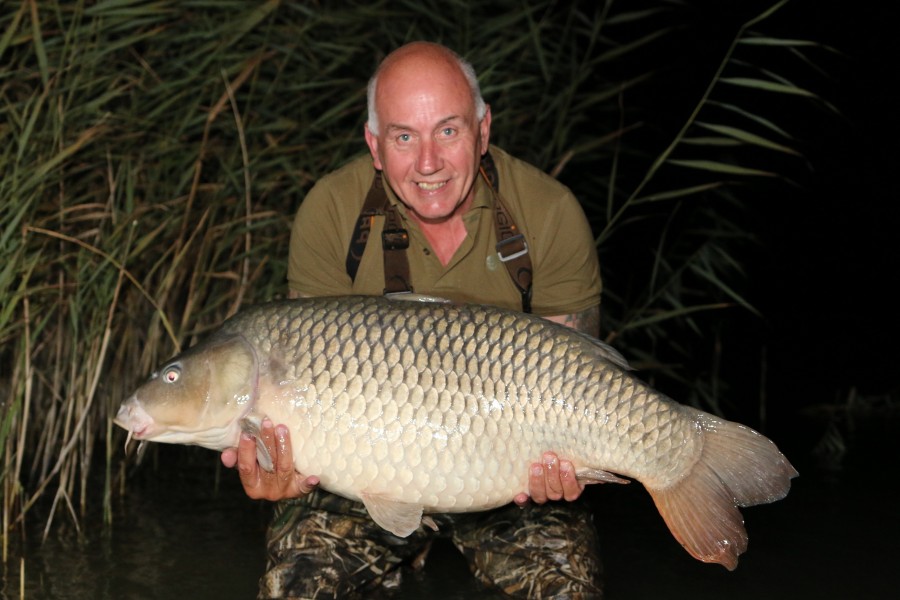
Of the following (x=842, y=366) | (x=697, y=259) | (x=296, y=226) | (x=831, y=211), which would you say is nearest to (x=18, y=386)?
(x=296, y=226)

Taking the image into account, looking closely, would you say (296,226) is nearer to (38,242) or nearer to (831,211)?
(38,242)

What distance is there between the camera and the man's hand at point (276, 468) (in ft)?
7.46

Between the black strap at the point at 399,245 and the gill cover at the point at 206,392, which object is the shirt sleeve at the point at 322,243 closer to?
the black strap at the point at 399,245

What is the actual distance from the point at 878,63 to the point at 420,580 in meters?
4.80

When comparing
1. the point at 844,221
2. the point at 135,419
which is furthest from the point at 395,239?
the point at 844,221

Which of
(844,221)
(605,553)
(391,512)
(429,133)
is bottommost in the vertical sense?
(605,553)

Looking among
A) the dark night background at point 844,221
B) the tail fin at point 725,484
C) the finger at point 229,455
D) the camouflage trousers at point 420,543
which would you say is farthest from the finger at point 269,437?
the dark night background at point 844,221

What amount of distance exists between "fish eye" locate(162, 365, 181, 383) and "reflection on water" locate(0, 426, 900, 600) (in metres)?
0.72

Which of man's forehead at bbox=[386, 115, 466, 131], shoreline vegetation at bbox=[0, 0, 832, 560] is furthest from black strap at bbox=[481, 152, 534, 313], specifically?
shoreline vegetation at bbox=[0, 0, 832, 560]

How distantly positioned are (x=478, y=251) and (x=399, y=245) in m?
0.18

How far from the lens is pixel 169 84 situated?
341 centimetres

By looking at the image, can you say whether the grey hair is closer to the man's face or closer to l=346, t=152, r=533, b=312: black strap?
the man's face

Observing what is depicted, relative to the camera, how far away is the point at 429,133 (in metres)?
2.65

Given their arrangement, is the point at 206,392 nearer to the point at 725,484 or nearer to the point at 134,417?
the point at 134,417
